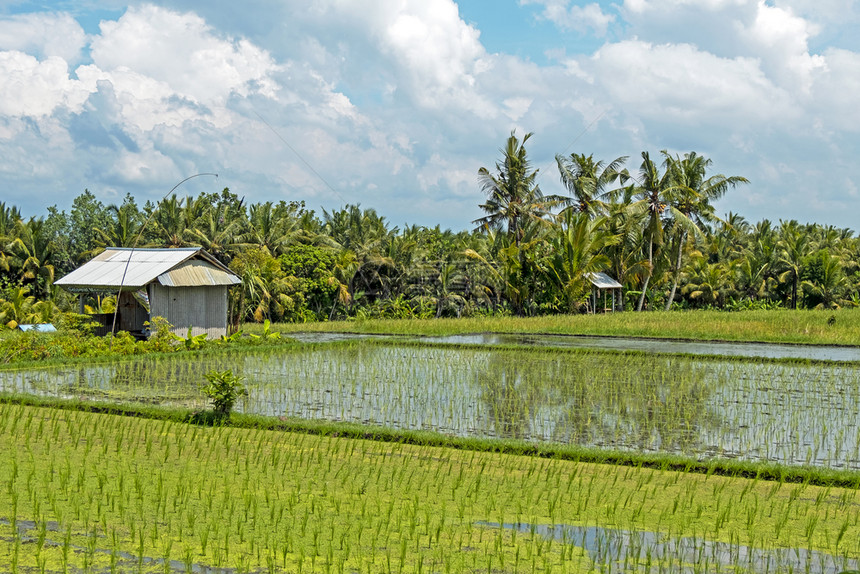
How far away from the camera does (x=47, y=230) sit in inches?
1130

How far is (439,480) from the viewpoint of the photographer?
20.4 ft

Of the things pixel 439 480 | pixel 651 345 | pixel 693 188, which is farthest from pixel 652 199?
pixel 439 480

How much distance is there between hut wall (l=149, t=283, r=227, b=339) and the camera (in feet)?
55.8

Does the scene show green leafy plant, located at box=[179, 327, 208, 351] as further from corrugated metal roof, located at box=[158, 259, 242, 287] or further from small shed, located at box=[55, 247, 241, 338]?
corrugated metal roof, located at box=[158, 259, 242, 287]

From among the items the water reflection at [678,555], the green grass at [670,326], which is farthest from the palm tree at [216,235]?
the water reflection at [678,555]

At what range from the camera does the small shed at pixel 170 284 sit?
16.9 meters

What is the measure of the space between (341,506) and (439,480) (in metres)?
1.04

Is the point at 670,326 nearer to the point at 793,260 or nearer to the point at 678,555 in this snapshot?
the point at 793,260

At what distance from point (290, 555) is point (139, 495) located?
1516 millimetres

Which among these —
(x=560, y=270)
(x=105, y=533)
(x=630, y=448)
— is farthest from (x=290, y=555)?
(x=560, y=270)

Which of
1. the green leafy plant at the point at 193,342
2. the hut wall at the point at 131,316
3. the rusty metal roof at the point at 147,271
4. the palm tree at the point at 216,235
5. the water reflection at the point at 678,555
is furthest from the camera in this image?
the palm tree at the point at 216,235

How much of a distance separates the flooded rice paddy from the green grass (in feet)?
17.4

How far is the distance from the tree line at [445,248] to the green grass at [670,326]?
327 centimetres

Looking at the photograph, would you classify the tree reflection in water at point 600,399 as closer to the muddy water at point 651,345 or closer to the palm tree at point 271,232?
the muddy water at point 651,345
